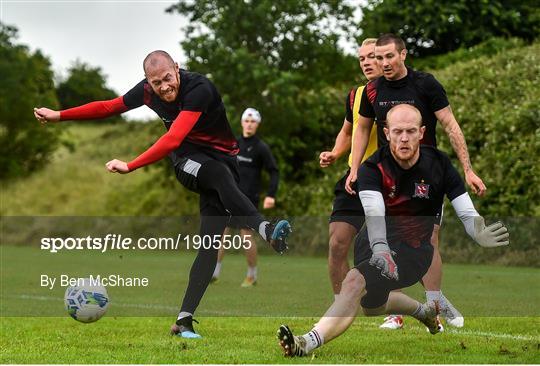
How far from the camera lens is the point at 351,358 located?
666cm

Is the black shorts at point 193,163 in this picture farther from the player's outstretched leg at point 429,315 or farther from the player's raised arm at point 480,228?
the player's raised arm at point 480,228

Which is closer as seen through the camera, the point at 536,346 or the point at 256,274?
the point at 536,346

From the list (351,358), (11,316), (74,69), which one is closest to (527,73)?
(11,316)

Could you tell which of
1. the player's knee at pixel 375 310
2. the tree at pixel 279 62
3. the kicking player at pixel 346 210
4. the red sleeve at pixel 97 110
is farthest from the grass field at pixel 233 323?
the tree at pixel 279 62

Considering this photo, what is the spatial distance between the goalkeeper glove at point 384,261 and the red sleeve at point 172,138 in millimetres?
2094

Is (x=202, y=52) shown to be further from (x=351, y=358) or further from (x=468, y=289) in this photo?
(x=351, y=358)

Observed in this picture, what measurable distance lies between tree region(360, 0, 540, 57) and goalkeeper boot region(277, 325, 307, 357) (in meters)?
19.9

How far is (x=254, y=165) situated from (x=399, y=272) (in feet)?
26.7

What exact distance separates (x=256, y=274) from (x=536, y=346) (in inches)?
281

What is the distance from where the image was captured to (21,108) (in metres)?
30.9

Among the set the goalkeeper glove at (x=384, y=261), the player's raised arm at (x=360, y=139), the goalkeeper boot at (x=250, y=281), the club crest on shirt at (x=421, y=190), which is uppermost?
the player's raised arm at (x=360, y=139)

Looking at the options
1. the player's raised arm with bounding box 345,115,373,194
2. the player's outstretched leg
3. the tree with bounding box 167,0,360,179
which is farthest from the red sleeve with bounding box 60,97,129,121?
the tree with bounding box 167,0,360,179

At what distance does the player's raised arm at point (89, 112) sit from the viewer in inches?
327

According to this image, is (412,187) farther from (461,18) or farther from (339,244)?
(461,18)
